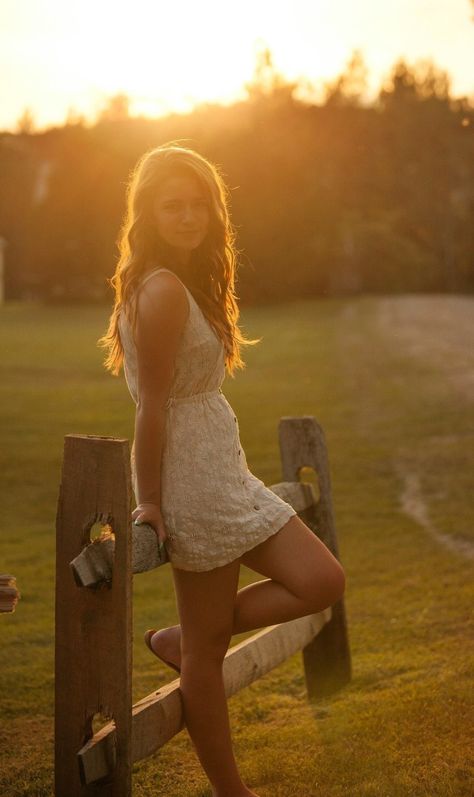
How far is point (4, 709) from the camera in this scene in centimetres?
504

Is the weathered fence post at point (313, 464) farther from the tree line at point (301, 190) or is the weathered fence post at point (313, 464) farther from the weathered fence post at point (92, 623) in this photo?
the tree line at point (301, 190)

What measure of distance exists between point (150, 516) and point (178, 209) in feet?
3.13

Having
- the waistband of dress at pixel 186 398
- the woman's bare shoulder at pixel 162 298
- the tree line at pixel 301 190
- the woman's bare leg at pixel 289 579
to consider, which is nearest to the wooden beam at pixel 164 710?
the woman's bare leg at pixel 289 579

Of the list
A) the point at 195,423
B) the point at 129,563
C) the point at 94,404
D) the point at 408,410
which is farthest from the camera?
the point at 94,404

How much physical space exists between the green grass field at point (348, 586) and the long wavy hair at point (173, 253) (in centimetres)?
181

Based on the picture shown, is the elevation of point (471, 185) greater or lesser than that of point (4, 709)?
greater

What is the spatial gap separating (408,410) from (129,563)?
1329 cm

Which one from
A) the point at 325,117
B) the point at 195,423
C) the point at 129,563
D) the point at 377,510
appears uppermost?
the point at 325,117

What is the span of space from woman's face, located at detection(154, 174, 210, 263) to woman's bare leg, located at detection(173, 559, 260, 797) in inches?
40.2

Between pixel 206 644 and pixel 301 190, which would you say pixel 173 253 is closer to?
pixel 206 644

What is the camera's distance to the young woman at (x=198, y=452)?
10.3 feet

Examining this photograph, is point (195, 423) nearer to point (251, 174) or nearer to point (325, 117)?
point (251, 174)

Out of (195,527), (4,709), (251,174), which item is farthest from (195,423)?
(251,174)

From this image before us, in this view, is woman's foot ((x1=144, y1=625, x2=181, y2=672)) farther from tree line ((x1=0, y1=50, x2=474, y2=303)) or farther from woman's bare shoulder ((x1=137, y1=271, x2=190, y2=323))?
tree line ((x1=0, y1=50, x2=474, y2=303))
